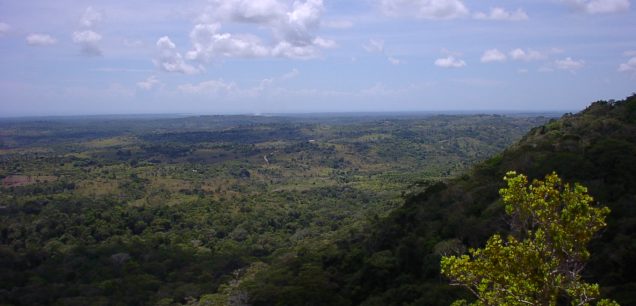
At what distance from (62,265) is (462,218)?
1820 inches

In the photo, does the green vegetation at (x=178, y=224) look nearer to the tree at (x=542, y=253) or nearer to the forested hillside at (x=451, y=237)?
the forested hillside at (x=451, y=237)

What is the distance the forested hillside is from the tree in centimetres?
1355

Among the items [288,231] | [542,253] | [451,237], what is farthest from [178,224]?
[542,253]

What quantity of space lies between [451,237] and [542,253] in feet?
101

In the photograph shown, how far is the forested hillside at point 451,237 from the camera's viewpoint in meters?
27.4

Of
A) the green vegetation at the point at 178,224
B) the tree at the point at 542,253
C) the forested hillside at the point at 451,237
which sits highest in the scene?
the tree at the point at 542,253

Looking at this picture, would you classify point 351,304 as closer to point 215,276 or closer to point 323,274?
point 323,274

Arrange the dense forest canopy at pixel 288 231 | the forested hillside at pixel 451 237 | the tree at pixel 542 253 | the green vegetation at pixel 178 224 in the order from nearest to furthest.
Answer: the tree at pixel 542 253
the forested hillside at pixel 451 237
the dense forest canopy at pixel 288 231
the green vegetation at pixel 178 224

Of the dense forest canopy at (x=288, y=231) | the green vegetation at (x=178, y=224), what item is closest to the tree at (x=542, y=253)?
the dense forest canopy at (x=288, y=231)

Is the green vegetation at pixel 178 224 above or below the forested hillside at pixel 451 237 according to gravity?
below

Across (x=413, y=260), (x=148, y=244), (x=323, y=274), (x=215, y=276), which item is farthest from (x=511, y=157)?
(x=148, y=244)

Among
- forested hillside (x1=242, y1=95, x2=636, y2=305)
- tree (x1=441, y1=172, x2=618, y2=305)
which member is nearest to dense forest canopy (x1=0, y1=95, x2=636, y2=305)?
forested hillside (x1=242, y1=95, x2=636, y2=305)

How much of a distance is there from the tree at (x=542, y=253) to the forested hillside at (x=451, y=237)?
44.5ft

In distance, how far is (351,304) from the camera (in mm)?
36250
